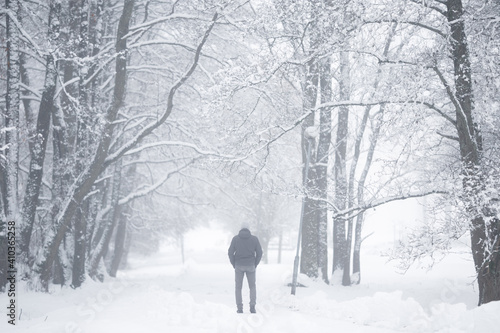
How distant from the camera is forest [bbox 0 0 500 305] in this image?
6.97 metres

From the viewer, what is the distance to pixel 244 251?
8391mm

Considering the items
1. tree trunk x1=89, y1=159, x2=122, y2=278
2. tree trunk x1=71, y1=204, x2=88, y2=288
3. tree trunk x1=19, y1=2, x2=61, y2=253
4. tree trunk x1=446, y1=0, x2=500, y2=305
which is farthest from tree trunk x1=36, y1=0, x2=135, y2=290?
tree trunk x1=446, y1=0, x2=500, y2=305

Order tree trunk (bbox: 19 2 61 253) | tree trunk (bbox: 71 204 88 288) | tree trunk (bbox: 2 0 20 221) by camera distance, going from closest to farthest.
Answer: tree trunk (bbox: 2 0 20 221)
tree trunk (bbox: 19 2 61 253)
tree trunk (bbox: 71 204 88 288)

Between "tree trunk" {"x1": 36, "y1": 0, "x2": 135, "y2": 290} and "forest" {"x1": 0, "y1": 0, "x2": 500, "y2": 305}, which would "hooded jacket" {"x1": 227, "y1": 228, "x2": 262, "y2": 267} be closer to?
"forest" {"x1": 0, "y1": 0, "x2": 500, "y2": 305}

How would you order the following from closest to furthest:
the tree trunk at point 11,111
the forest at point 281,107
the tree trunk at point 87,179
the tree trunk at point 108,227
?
1. the forest at point 281,107
2. the tree trunk at point 11,111
3. the tree trunk at point 87,179
4. the tree trunk at point 108,227

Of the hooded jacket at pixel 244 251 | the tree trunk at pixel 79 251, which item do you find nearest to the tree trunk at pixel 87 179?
the tree trunk at pixel 79 251

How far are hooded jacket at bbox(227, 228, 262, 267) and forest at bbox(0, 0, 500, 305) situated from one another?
5.21ft

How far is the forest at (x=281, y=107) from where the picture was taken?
22.9ft

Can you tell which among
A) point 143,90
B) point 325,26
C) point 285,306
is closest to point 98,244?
point 143,90

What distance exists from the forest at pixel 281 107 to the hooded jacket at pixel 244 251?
62.5 inches

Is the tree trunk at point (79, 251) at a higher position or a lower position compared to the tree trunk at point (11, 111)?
lower

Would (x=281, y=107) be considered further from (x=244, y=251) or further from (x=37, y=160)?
(x=37, y=160)

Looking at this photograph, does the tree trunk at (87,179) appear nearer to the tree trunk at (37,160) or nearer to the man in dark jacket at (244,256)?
the tree trunk at (37,160)

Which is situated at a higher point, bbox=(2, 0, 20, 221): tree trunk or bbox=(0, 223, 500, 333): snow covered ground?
bbox=(2, 0, 20, 221): tree trunk
